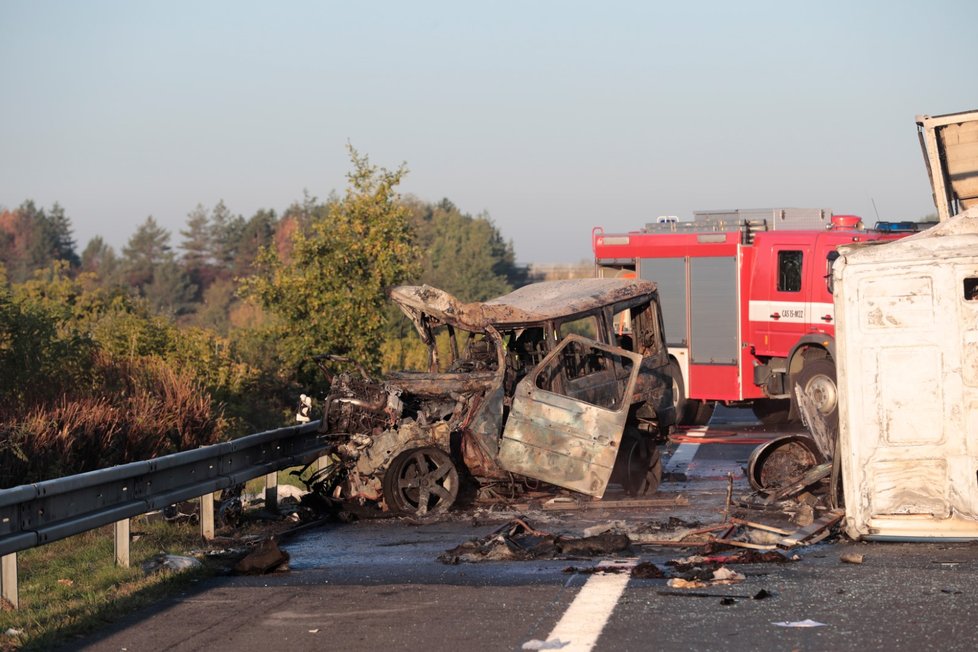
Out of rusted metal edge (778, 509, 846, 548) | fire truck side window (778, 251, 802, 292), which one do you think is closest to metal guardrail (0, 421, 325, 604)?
rusted metal edge (778, 509, 846, 548)

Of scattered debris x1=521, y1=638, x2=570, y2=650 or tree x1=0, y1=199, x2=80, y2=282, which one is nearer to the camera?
scattered debris x1=521, y1=638, x2=570, y2=650

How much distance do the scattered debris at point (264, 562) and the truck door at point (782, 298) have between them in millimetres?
11973

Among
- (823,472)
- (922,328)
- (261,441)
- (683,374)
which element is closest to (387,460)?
(261,441)

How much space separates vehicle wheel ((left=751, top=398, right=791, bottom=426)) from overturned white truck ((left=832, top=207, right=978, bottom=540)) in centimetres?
1184

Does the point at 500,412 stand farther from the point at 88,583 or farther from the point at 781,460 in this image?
the point at 88,583

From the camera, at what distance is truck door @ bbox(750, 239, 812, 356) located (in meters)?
19.0

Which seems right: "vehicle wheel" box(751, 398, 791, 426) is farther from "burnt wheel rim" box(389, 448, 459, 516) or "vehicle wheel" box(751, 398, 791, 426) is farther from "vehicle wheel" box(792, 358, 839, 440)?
"burnt wheel rim" box(389, 448, 459, 516)

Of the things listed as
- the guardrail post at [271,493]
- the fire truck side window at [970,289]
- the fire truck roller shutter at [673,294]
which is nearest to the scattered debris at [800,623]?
the fire truck side window at [970,289]

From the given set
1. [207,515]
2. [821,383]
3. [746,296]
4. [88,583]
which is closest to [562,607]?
[88,583]

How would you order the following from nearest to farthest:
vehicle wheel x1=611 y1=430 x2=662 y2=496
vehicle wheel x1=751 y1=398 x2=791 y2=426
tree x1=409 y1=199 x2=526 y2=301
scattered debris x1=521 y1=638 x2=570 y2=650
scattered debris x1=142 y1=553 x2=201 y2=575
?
scattered debris x1=521 y1=638 x2=570 y2=650, scattered debris x1=142 y1=553 x2=201 y2=575, vehicle wheel x1=611 y1=430 x2=662 y2=496, vehicle wheel x1=751 y1=398 x2=791 y2=426, tree x1=409 y1=199 x2=526 y2=301

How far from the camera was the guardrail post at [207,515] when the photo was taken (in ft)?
33.6

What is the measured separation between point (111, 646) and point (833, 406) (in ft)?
42.9

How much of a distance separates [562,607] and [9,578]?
327cm

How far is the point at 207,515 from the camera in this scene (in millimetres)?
10305
